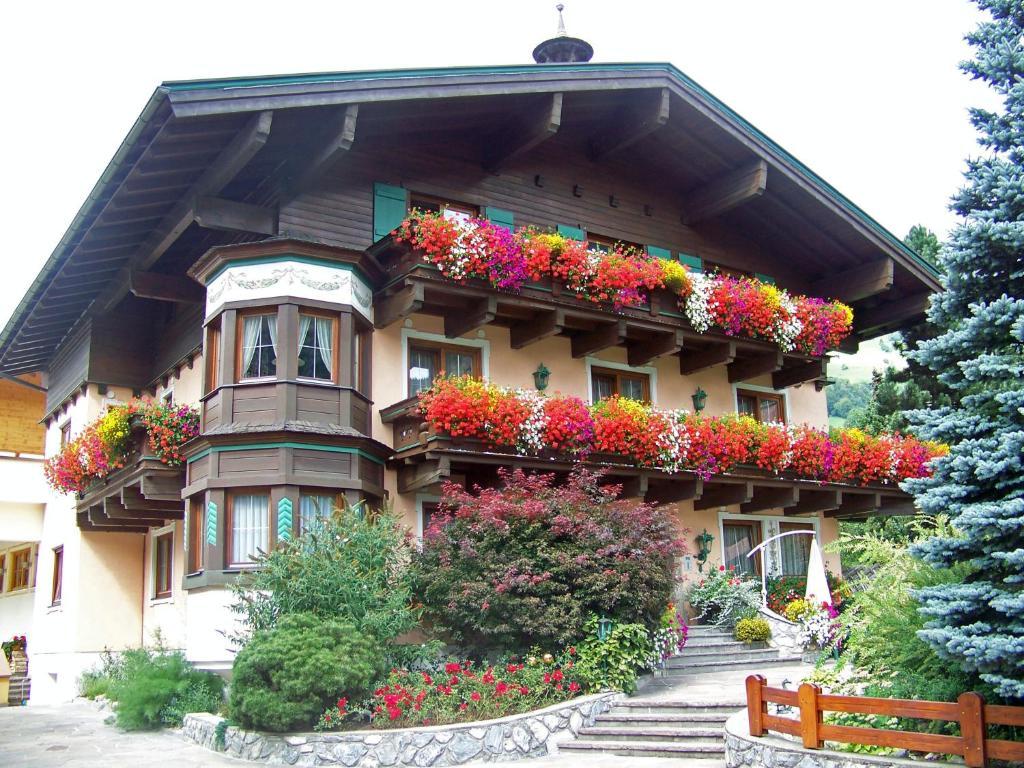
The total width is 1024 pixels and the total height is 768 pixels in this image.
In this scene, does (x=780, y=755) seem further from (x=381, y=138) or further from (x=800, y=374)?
(x=800, y=374)

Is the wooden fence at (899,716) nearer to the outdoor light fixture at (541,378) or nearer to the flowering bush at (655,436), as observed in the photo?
the flowering bush at (655,436)

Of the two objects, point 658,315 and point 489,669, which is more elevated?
point 658,315

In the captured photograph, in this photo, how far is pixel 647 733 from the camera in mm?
13680

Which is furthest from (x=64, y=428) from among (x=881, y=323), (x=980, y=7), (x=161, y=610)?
(x=980, y=7)

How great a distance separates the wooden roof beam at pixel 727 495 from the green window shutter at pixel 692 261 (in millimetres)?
4974

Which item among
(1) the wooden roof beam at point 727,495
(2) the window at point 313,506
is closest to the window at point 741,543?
(1) the wooden roof beam at point 727,495

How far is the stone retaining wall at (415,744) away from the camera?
13.0 m

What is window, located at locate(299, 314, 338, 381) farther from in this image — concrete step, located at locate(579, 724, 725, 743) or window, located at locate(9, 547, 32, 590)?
window, located at locate(9, 547, 32, 590)

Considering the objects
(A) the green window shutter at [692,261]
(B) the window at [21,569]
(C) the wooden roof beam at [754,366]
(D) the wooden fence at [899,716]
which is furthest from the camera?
(B) the window at [21,569]

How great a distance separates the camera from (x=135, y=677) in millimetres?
16688

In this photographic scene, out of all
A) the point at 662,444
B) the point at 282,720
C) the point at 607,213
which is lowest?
the point at 282,720

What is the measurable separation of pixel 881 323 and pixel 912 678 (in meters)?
15.2

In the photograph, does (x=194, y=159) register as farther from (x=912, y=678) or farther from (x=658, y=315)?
(x=912, y=678)

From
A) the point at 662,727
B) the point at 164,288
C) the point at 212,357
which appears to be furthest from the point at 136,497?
the point at 662,727
